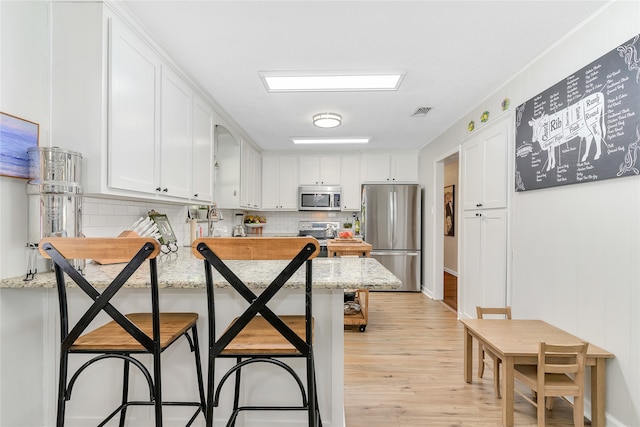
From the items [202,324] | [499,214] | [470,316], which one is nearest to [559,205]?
[499,214]

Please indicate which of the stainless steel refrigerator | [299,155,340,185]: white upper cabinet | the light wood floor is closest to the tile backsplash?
[299,155,340,185]: white upper cabinet

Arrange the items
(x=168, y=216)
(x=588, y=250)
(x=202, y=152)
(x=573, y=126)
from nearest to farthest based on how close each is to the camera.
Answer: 1. (x=588, y=250)
2. (x=573, y=126)
3. (x=202, y=152)
4. (x=168, y=216)

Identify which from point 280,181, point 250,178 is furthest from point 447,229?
point 250,178

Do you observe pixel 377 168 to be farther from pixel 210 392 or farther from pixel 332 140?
pixel 210 392

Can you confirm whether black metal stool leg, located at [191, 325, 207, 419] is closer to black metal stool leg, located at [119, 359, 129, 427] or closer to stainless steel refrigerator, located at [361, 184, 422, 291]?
black metal stool leg, located at [119, 359, 129, 427]

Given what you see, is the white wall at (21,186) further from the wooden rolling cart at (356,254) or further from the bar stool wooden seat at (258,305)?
the wooden rolling cart at (356,254)

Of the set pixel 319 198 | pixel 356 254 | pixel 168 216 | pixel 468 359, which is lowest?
pixel 468 359

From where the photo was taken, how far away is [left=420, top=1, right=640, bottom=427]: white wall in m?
1.56

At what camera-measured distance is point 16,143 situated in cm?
145

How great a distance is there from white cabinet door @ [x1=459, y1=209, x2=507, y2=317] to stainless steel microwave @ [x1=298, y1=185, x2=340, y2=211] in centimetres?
222

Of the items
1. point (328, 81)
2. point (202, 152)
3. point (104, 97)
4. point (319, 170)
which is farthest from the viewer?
point (319, 170)

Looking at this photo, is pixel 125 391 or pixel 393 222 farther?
pixel 393 222

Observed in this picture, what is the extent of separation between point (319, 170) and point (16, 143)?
410 centimetres

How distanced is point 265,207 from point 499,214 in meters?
3.59
